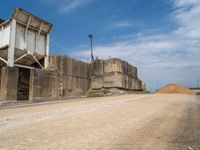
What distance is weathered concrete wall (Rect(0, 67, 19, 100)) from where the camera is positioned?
48.2ft

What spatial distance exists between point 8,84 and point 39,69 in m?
3.24

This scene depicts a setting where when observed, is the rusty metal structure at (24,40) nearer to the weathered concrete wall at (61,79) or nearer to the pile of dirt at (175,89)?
the weathered concrete wall at (61,79)

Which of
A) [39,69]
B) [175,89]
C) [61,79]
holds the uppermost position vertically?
[39,69]

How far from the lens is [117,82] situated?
24.6 m

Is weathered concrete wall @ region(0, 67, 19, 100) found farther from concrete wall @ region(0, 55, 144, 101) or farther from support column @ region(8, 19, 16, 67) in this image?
support column @ region(8, 19, 16, 67)

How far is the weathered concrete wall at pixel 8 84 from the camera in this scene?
48.2 feet

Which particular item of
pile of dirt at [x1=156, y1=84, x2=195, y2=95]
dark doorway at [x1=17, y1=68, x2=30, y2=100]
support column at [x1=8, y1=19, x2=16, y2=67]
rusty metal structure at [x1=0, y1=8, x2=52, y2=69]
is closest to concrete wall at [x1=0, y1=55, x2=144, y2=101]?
dark doorway at [x1=17, y1=68, x2=30, y2=100]

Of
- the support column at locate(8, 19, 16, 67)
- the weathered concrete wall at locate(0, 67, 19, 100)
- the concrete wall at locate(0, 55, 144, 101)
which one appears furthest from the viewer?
the support column at locate(8, 19, 16, 67)

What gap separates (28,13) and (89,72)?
10.6 meters

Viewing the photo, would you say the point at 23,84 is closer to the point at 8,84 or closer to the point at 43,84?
the point at 43,84

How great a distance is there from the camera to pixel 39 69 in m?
17.4

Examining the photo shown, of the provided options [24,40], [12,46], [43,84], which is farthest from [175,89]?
[12,46]

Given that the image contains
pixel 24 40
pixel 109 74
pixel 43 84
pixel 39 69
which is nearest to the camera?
pixel 39 69

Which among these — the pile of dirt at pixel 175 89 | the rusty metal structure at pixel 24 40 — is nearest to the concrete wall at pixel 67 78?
the rusty metal structure at pixel 24 40
